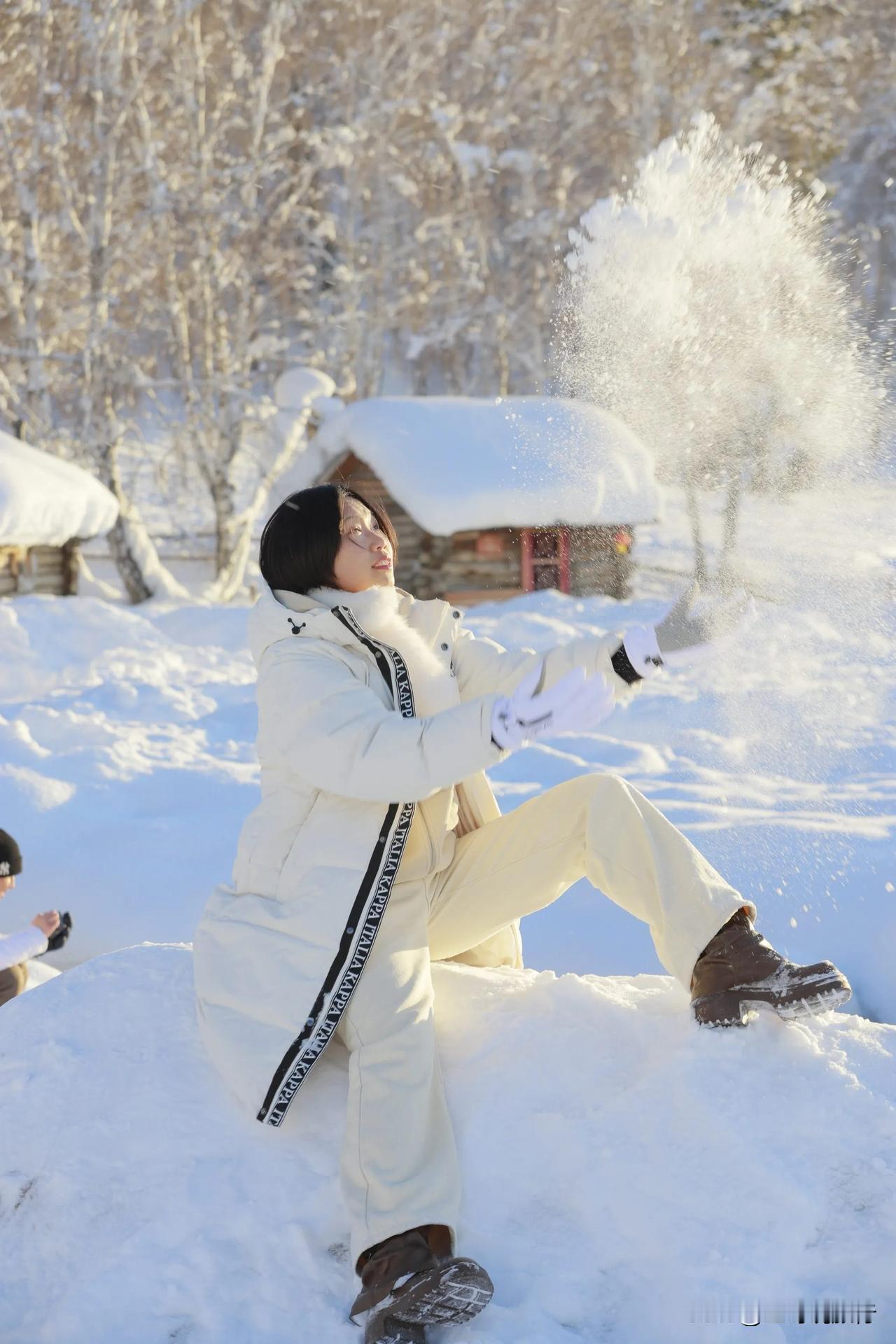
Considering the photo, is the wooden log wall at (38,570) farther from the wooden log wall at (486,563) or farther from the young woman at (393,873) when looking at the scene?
the young woman at (393,873)

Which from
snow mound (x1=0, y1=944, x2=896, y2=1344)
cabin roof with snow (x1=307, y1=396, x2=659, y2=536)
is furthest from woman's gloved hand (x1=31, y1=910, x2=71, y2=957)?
cabin roof with snow (x1=307, y1=396, x2=659, y2=536)

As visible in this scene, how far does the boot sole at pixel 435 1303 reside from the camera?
71.6 inches

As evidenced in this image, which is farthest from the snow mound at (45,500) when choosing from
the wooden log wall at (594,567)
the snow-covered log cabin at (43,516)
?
the wooden log wall at (594,567)

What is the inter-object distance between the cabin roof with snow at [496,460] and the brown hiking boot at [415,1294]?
12175 mm

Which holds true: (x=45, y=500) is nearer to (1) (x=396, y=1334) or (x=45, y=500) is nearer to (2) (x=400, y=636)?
(2) (x=400, y=636)

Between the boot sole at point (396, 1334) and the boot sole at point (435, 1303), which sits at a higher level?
the boot sole at point (435, 1303)

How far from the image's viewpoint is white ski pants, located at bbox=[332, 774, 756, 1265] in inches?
79.0

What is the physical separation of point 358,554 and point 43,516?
11.2 m

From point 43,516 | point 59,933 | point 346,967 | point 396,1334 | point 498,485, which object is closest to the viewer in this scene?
point 396,1334

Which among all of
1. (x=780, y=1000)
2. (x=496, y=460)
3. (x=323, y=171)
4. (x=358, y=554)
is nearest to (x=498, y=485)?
(x=496, y=460)

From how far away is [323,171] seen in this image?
28.0m

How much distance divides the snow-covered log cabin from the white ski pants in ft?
36.1

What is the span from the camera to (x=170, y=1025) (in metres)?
2.41

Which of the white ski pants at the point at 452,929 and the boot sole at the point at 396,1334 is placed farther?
the white ski pants at the point at 452,929
